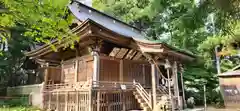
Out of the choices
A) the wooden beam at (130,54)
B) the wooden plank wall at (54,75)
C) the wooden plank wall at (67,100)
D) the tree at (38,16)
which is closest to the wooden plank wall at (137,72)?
the wooden beam at (130,54)

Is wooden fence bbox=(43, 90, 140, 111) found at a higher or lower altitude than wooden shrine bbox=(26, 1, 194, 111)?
lower

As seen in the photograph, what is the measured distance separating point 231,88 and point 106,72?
7542mm

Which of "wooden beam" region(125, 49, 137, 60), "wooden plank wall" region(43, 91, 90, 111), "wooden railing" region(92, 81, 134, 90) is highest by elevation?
"wooden beam" region(125, 49, 137, 60)

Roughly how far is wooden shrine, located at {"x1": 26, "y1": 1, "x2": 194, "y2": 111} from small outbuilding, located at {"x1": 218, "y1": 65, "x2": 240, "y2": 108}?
8.70 feet

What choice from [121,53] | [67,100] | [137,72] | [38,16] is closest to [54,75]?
[67,100]

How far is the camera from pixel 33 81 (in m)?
22.0

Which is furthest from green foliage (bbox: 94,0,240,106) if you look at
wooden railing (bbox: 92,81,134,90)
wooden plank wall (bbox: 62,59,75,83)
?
wooden plank wall (bbox: 62,59,75,83)

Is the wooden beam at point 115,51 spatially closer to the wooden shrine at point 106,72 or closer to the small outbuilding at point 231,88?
the wooden shrine at point 106,72

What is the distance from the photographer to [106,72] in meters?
10.2

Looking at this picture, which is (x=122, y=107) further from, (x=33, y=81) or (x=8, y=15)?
(x=33, y=81)

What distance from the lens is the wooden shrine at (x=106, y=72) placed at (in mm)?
8727

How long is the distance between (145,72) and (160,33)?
1029 cm

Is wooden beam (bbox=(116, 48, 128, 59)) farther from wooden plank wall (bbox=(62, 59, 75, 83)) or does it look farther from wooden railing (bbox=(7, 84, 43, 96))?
wooden railing (bbox=(7, 84, 43, 96))

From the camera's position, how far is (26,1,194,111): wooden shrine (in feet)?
28.6
